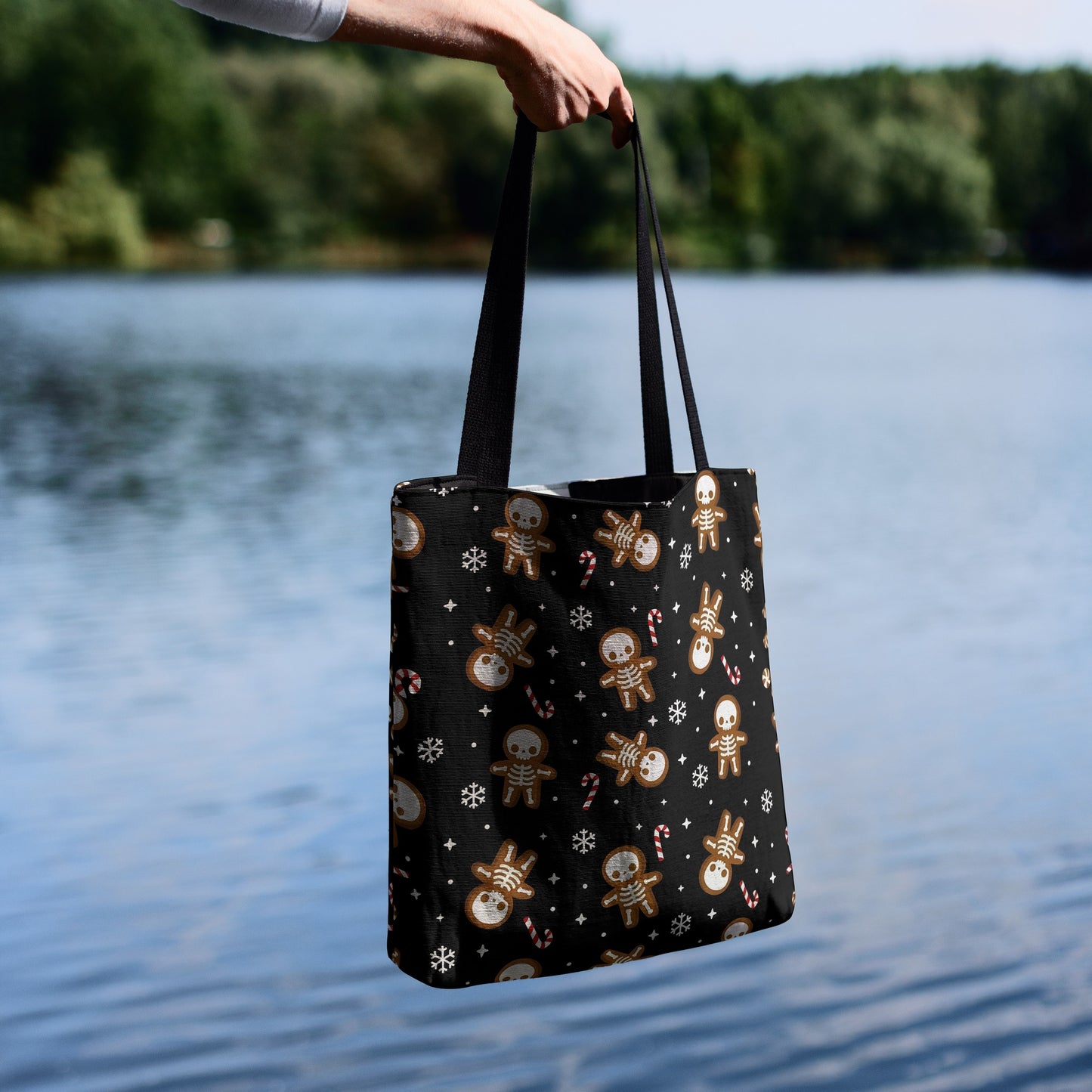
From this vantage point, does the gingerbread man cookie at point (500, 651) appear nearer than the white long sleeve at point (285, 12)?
No

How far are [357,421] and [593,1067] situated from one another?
15.0 m

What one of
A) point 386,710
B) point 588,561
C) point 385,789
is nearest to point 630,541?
point 588,561

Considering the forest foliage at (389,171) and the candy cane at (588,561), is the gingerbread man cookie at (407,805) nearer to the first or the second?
the candy cane at (588,561)

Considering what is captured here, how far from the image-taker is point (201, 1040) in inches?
133

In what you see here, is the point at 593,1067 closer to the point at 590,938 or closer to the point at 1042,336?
the point at 590,938

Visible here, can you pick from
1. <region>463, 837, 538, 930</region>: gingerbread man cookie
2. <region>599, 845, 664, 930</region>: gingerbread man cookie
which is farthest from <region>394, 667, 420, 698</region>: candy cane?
<region>599, 845, 664, 930</region>: gingerbread man cookie

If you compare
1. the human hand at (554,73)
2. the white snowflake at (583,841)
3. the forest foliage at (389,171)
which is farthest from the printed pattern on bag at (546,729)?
the forest foliage at (389,171)

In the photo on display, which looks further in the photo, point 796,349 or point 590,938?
point 796,349

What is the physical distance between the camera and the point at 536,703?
178 centimetres

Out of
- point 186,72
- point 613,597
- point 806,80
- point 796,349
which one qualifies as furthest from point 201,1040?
point 806,80

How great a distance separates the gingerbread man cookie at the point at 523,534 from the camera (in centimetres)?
174

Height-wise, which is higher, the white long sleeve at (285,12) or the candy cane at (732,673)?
the white long sleeve at (285,12)

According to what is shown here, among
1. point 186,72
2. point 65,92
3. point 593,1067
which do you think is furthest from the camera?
point 186,72

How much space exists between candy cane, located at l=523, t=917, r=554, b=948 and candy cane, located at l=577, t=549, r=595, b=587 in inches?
16.3
